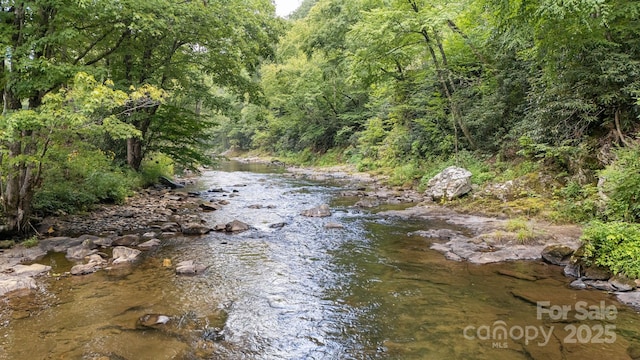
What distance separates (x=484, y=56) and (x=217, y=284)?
14.7 meters

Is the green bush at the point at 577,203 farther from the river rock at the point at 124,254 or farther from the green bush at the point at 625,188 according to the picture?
the river rock at the point at 124,254

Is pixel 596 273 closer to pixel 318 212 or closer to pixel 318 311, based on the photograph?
pixel 318 311

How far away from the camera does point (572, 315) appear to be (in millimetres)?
5285

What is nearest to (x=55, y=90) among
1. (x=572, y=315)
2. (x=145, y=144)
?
(x=145, y=144)

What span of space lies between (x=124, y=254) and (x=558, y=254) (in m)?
9.04

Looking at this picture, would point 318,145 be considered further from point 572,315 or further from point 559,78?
point 572,315

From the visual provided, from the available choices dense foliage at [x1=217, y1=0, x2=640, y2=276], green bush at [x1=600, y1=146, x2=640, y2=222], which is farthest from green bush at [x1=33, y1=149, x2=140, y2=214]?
green bush at [x1=600, y1=146, x2=640, y2=222]

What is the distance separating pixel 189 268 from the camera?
733 centimetres

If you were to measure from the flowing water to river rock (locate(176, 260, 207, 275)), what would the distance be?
0.59 feet

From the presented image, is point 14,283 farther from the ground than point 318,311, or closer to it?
farther from the ground

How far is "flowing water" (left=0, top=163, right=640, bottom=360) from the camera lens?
4.55 metres

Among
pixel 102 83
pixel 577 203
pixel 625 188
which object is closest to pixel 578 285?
pixel 625 188

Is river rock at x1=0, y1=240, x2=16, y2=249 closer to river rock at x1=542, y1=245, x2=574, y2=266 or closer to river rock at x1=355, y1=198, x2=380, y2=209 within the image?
river rock at x1=355, y1=198, x2=380, y2=209

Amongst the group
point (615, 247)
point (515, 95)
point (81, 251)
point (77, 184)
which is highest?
point (515, 95)
